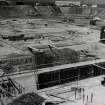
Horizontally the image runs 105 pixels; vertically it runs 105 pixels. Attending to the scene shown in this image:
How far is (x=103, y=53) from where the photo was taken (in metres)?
7.31

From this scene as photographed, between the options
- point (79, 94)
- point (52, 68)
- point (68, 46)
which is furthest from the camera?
point (68, 46)

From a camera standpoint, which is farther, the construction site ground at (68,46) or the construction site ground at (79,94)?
the construction site ground at (68,46)

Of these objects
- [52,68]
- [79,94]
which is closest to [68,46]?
[52,68]

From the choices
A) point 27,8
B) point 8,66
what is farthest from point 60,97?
point 27,8

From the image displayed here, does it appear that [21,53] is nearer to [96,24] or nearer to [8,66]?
[8,66]

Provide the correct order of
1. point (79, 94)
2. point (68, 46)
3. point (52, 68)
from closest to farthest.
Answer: point (79, 94) → point (52, 68) → point (68, 46)

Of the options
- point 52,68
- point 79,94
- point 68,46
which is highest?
point 68,46

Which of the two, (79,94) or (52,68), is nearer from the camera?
(79,94)

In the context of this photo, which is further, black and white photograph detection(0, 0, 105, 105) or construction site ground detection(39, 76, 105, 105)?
black and white photograph detection(0, 0, 105, 105)

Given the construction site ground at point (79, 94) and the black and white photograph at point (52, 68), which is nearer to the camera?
the construction site ground at point (79, 94)

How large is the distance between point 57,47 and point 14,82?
3553 mm

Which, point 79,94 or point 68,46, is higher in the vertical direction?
point 68,46

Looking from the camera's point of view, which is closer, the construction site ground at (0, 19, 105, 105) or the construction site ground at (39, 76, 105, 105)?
the construction site ground at (39, 76, 105, 105)

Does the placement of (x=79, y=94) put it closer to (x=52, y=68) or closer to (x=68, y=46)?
(x=52, y=68)
